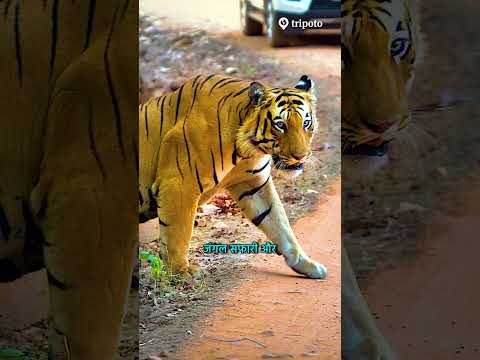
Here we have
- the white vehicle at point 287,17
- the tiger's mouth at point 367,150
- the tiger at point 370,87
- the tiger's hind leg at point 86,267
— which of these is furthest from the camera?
the tiger's mouth at point 367,150

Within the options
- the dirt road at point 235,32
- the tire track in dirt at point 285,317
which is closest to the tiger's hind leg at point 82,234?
the tire track in dirt at point 285,317

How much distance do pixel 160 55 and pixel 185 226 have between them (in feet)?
2.70

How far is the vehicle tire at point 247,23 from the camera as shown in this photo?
11.8ft

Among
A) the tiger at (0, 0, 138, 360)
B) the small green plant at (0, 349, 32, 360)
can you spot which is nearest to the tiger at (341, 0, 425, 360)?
the tiger at (0, 0, 138, 360)

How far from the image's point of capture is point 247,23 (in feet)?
11.9

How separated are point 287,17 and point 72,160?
1.22 metres

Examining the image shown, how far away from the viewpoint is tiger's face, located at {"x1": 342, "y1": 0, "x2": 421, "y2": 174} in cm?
381

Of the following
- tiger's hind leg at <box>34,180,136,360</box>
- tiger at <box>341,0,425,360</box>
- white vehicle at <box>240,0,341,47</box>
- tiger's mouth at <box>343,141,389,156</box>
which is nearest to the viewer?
tiger's hind leg at <box>34,180,136,360</box>

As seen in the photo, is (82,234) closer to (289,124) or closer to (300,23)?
(289,124)

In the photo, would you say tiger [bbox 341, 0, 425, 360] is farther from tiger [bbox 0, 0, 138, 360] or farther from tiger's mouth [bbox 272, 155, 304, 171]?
tiger [bbox 0, 0, 138, 360]

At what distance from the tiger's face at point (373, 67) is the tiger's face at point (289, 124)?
0.33 metres

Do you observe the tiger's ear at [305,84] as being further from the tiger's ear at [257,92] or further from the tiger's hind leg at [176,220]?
the tiger's hind leg at [176,220]

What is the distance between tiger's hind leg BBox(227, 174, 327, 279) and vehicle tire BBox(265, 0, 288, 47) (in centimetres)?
65

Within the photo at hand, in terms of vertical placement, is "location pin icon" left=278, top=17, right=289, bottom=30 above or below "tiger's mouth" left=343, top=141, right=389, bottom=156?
above
